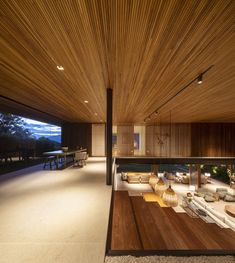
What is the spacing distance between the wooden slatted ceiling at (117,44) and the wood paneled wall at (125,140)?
8.72 metres

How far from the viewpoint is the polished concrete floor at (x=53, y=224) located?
199 cm

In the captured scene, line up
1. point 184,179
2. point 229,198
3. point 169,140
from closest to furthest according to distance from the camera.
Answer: point 229,198 < point 184,179 < point 169,140

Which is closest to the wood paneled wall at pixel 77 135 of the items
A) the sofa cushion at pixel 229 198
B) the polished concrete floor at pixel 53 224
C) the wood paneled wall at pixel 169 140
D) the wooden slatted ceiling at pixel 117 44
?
the wood paneled wall at pixel 169 140

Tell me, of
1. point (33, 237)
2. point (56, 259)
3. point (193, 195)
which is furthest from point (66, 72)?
point (193, 195)

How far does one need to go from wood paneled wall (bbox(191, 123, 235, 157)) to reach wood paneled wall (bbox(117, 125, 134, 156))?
15.0 feet

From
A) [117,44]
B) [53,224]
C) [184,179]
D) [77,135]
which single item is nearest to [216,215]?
[184,179]

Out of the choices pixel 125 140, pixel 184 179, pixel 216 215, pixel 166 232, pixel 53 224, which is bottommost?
pixel 216 215

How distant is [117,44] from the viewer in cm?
263

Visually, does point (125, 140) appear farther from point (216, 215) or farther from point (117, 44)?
point (117, 44)

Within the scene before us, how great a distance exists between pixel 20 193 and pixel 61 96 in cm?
325

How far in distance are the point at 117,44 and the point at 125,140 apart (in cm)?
1119

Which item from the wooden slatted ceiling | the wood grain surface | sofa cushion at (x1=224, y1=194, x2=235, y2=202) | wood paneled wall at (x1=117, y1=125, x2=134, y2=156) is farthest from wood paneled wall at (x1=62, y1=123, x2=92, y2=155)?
the wood grain surface

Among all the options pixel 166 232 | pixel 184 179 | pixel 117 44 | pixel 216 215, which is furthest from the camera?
pixel 184 179

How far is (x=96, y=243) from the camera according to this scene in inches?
85.4
